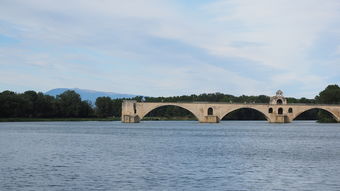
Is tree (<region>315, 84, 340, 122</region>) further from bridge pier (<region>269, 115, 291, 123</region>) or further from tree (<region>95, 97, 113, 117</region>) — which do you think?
tree (<region>95, 97, 113, 117</region>)

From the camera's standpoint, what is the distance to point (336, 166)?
32906 mm

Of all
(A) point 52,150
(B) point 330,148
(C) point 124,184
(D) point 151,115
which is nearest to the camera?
(C) point 124,184

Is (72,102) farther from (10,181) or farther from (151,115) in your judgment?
(10,181)

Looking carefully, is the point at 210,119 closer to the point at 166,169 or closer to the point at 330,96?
the point at 330,96

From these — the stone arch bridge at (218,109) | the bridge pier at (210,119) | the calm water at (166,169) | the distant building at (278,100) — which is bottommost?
the calm water at (166,169)

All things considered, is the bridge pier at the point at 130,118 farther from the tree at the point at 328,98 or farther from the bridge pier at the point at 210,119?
the tree at the point at 328,98

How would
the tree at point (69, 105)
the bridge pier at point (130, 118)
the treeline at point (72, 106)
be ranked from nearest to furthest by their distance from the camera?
the treeline at point (72, 106) < the bridge pier at point (130, 118) < the tree at point (69, 105)

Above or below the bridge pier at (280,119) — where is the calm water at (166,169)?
below

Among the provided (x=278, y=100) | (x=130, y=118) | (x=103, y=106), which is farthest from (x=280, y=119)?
(x=103, y=106)

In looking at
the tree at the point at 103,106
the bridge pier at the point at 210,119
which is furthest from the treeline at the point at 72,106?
the bridge pier at the point at 210,119

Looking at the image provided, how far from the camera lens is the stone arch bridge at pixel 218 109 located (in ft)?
398

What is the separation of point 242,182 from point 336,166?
855cm

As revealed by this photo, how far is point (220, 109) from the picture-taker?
401ft

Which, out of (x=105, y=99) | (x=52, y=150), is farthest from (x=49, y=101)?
(x=52, y=150)
